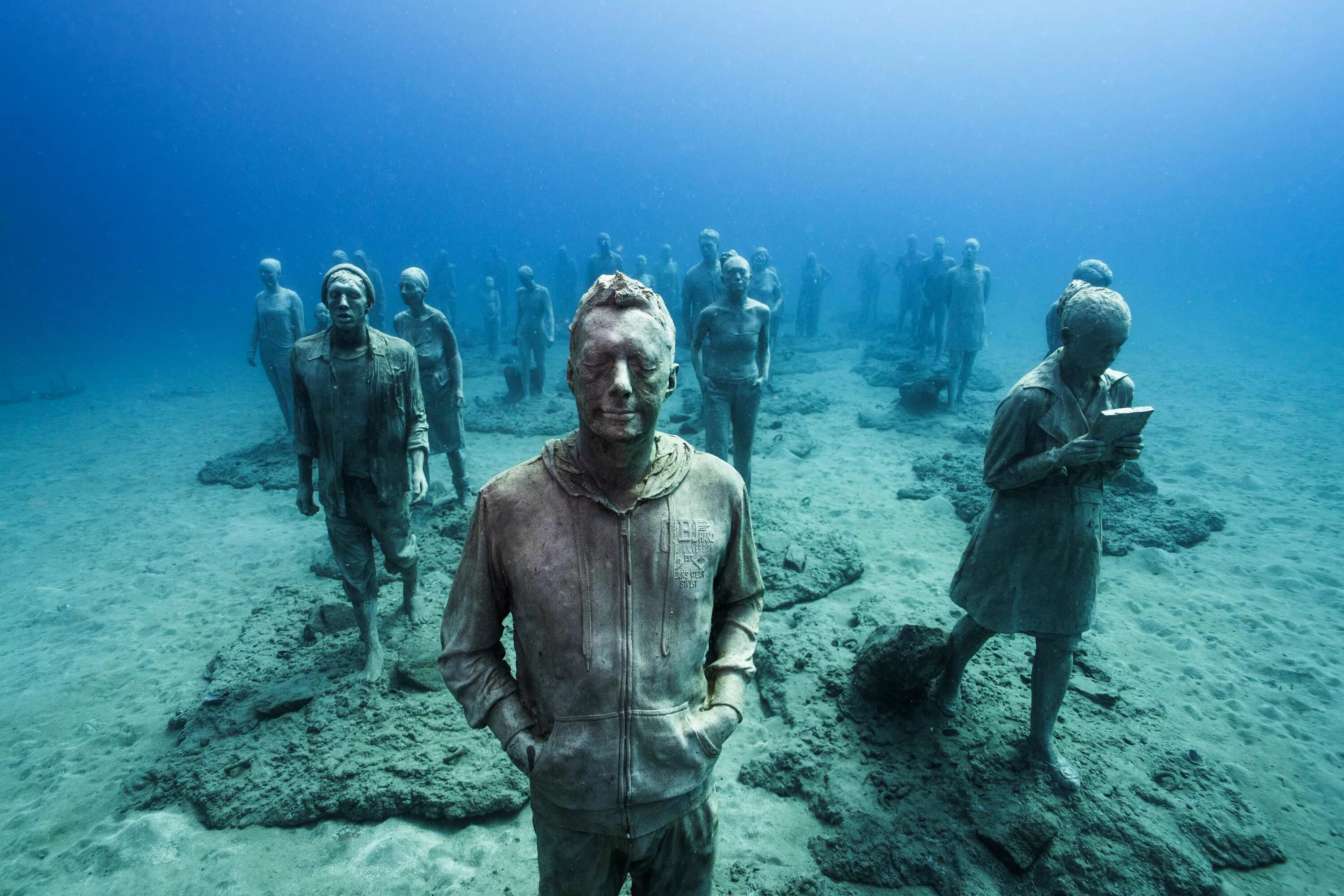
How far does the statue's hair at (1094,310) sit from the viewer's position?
2592 millimetres

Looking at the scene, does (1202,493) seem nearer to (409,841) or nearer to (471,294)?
(409,841)

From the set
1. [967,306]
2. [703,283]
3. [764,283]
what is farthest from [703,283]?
[967,306]

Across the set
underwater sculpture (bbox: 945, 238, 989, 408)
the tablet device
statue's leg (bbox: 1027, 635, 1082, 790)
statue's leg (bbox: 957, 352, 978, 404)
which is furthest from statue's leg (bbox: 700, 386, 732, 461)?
statue's leg (bbox: 957, 352, 978, 404)

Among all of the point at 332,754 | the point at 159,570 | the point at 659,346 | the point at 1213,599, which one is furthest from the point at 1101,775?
the point at 159,570

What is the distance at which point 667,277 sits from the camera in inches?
650

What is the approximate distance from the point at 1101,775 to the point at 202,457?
11846 mm

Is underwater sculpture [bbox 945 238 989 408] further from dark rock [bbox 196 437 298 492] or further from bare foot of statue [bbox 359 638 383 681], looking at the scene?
dark rock [bbox 196 437 298 492]

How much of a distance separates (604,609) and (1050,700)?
286 centimetres

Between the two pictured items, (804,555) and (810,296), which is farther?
(810,296)

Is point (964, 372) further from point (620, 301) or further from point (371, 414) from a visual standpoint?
point (620, 301)

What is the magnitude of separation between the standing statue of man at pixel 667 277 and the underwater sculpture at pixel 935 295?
6.22 metres

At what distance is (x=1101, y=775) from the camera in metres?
3.32

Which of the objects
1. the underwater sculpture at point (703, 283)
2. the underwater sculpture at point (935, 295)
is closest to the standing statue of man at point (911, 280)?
the underwater sculpture at point (935, 295)

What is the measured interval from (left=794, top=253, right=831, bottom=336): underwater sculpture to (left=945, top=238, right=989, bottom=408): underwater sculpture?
785 centimetres
